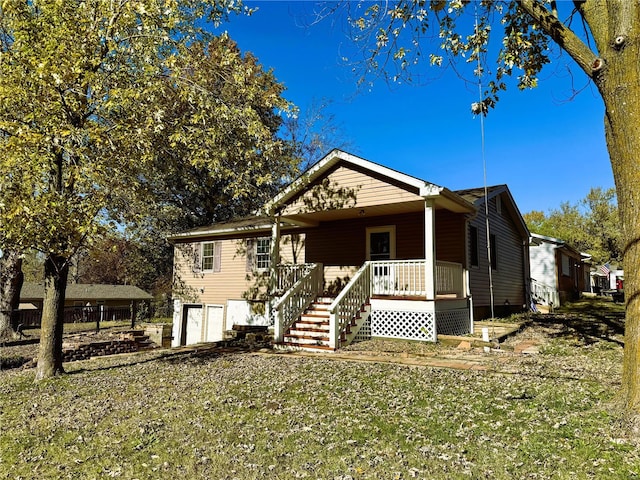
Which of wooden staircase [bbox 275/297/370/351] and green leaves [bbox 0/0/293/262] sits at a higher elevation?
green leaves [bbox 0/0/293/262]

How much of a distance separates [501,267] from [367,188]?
759 centimetres

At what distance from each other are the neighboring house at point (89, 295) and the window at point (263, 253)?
652 inches

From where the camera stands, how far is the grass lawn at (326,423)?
3.72 metres

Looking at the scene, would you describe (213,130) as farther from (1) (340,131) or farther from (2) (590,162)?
(2) (590,162)

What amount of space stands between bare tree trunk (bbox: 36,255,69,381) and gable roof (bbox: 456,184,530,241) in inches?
435

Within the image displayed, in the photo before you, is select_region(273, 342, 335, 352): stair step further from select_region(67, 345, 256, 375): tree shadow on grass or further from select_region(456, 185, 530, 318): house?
select_region(456, 185, 530, 318): house

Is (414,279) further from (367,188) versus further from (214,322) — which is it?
(214,322)

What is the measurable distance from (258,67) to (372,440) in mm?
26365

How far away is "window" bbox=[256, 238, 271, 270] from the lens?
16953 mm

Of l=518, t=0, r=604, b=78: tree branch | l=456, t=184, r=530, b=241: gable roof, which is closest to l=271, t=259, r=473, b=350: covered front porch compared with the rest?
l=456, t=184, r=530, b=241: gable roof

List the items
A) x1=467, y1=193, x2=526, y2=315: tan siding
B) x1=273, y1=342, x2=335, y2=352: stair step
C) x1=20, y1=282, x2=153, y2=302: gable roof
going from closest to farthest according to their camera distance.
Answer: x1=273, y1=342, x2=335, y2=352: stair step, x1=467, y1=193, x2=526, y2=315: tan siding, x1=20, y1=282, x2=153, y2=302: gable roof

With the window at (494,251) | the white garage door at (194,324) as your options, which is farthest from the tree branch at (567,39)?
the white garage door at (194,324)

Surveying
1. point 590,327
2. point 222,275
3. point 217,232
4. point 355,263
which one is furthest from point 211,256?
point 590,327

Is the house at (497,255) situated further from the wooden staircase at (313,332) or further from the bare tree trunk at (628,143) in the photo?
the bare tree trunk at (628,143)
